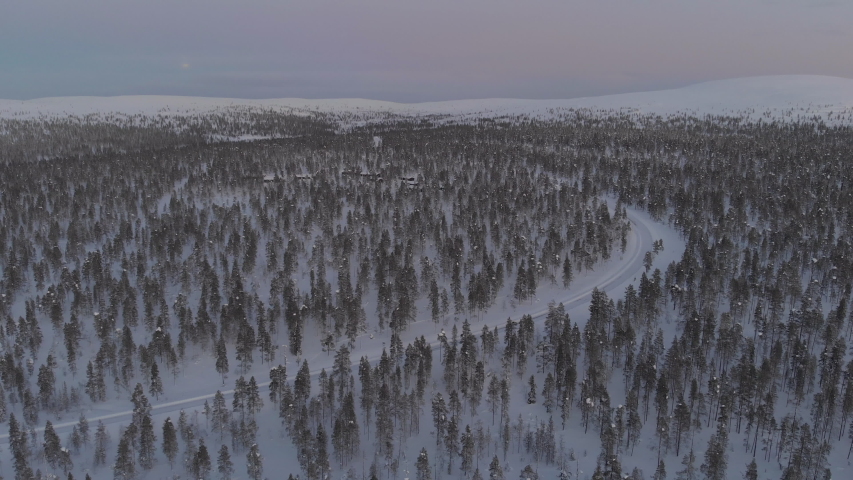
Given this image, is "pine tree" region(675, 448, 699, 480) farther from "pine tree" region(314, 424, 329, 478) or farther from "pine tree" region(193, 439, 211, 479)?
"pine tree" region(193, 439, 211, 479)

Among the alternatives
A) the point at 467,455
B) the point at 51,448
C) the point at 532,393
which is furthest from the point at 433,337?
the point at 51,448

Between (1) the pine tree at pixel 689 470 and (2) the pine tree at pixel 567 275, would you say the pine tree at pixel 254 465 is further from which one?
(2) the pine tree at pixel 567 275

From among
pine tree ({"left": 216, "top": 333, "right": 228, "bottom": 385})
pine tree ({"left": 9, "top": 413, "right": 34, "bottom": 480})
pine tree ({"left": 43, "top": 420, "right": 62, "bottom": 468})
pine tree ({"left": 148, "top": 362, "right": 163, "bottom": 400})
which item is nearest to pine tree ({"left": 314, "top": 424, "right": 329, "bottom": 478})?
pine tree ({"left": 216, "top": 333, "right": 228, "bottom": 385})

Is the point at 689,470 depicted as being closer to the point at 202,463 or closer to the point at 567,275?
the point at 567,275

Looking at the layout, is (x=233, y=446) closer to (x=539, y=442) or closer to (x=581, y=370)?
(x=539, y=442)

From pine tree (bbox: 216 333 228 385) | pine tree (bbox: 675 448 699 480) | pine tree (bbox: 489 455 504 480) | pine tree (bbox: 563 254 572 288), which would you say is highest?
pine tree (bbox: 563 254 572 288)

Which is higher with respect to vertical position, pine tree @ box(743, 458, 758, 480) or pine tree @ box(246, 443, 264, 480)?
pine tree @ box(743, 458, 758, 480)
